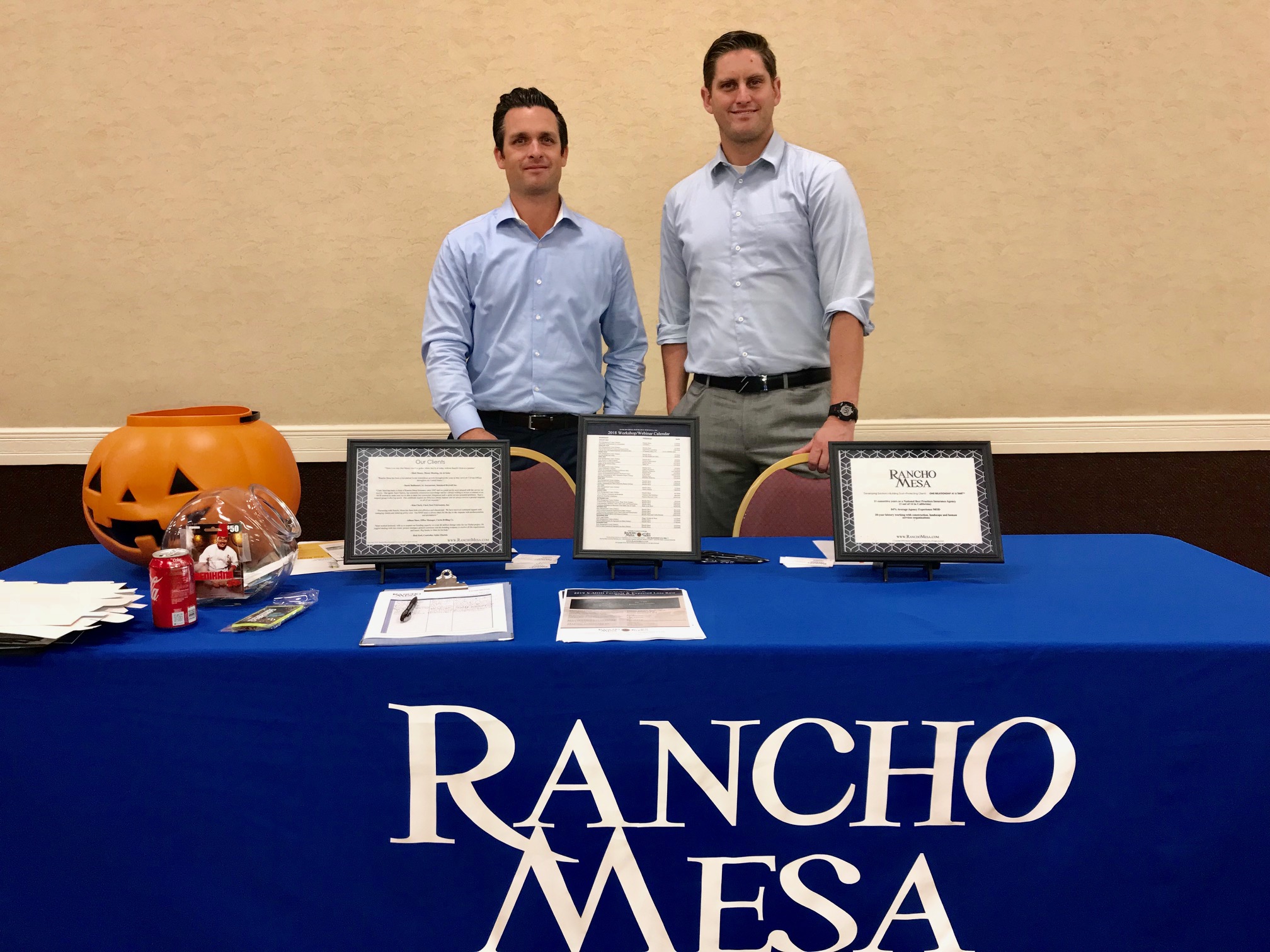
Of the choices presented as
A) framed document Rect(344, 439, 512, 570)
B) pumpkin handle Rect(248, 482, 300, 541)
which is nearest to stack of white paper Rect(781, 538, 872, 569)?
framed document Rect(344, 439, 512, 570)

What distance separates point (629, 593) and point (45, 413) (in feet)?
9.15

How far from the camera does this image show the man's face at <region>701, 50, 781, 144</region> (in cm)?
204

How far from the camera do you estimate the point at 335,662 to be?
104 cm

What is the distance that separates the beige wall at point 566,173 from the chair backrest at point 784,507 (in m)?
1.26

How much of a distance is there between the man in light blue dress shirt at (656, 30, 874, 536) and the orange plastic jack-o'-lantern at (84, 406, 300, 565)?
1.08 meters

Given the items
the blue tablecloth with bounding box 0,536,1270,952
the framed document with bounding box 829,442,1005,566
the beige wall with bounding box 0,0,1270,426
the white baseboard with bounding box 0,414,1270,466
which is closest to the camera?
the blue tablecloth with bounding box 0,536,1270,952

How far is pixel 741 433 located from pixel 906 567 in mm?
813

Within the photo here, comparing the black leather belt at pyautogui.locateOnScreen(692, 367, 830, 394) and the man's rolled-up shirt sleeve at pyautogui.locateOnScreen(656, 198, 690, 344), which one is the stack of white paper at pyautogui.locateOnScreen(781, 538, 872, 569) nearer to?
the black leather belt at pyautogui.locateOnScreen(692, 367, 830, 394)

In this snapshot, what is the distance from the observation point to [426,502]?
1.38 metres

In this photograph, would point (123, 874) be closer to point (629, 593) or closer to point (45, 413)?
point (629, 593)

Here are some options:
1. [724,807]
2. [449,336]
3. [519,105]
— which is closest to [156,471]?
[449,336]

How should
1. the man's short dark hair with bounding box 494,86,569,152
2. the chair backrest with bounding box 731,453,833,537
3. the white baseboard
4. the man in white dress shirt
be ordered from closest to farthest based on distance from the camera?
the man in white dress shirt
the chair backrest with bounding box 731,453,833,537
the man's short dark hair with bounding box 494,86,569,152
the white baseboard

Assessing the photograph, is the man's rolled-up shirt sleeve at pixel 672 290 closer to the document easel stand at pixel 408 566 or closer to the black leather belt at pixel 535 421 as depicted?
the black leather belt at pixel 535 421

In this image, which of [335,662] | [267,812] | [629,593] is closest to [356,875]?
[267,812]
